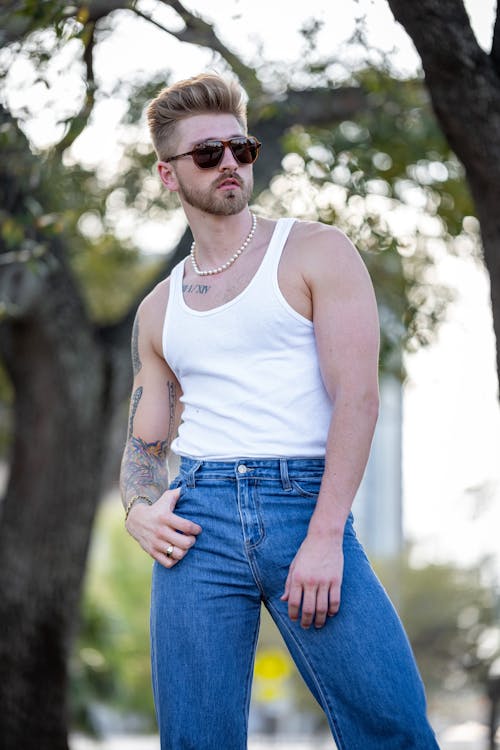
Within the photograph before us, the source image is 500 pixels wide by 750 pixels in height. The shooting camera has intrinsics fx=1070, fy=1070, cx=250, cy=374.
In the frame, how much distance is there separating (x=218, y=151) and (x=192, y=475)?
2.89 feet

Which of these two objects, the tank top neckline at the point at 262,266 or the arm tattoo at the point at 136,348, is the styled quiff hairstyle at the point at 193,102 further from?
the arm tattoo at the point at 136,348

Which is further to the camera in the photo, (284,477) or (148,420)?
(148,420)

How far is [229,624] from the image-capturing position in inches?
105

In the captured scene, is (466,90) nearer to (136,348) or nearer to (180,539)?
(136,348)

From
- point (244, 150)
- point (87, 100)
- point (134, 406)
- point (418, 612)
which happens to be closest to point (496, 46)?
point (244, 150)

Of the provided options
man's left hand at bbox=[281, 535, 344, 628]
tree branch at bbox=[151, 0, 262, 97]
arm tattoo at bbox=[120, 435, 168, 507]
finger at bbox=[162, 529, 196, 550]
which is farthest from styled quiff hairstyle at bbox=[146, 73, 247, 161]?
tree branch at bbox=[151, 0, 262, 97]

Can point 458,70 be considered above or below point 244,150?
below

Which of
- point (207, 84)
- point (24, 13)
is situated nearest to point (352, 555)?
point (207, 84)

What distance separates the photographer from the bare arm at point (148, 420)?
2.98 m

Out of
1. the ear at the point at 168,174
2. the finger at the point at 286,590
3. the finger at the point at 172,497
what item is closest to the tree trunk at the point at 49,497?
the ear at the point at 168,174

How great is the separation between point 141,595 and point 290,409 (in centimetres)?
3030

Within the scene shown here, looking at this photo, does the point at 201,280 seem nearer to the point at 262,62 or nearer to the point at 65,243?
the point at 262,62

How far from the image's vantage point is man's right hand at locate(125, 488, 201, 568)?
271 centimetres

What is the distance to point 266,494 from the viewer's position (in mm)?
2668
